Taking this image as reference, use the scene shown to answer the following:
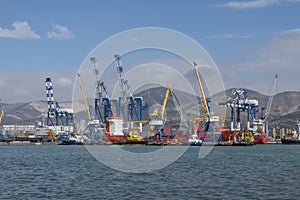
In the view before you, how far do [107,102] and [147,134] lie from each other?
64.4 ft

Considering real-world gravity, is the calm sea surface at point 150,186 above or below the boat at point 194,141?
below

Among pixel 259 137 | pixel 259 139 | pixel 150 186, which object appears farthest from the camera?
pixel 259 137

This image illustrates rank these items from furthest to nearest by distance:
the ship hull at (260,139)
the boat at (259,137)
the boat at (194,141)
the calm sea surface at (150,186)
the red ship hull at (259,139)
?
the boat at (259,137) < the red ship hull at (259,139) < the ship hull at (260,139) < the boat at (194,141) < the calm sea surface at (150,186)

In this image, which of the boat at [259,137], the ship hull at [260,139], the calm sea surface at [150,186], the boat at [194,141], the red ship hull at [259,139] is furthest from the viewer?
the boat at [259,137]

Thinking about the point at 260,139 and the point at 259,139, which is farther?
the point at 260,139

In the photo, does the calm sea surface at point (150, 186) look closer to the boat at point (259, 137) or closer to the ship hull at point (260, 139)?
the ship hull at point (260, 139)

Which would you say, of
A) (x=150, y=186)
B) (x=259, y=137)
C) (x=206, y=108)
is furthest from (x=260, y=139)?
(x=150, y=186)

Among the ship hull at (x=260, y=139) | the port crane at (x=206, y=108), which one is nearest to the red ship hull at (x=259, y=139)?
the ship hull at (x=260, y=139)

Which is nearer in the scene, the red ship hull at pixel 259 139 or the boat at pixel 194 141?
the boat at pixel 194 141

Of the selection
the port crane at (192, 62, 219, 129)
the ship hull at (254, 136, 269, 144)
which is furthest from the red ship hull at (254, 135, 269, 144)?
the port crane at (192, 62, 219, 129)

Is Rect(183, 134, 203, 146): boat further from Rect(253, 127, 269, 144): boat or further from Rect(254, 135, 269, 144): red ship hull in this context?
Rect(254, 135, 269, 144): red ship hull

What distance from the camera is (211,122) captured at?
15438cm

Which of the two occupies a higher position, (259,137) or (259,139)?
(259,137)

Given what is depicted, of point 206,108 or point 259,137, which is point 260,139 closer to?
point 259,137
